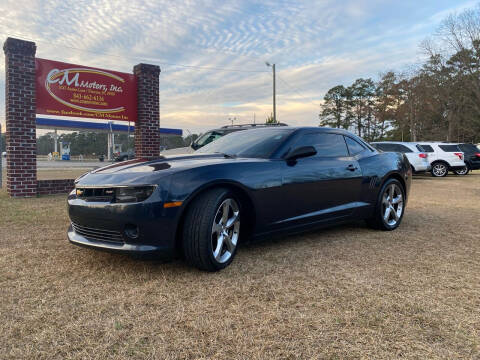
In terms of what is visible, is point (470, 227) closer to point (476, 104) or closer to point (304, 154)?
point (304, 154)

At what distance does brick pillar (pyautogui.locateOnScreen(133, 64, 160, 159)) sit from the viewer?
974 centimetres

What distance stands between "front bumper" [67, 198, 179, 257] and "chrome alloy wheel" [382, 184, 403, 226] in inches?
127

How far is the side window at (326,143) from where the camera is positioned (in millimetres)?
4238

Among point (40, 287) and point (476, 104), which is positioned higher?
point (476, 104)

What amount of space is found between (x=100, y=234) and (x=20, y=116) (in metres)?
6.32

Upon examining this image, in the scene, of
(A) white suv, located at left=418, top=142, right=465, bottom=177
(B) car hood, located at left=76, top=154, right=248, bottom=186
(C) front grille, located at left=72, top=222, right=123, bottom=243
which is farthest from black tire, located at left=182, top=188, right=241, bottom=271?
(A) white suv, located at left=418, top=142, right=465, bottom=177

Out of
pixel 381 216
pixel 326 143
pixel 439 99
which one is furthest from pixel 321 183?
pixel 439 99

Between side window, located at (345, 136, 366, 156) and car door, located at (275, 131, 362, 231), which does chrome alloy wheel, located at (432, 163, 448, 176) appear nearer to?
side window, located at (345, 136, 366, 156)

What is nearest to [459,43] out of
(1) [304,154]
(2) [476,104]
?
(2) [476,104]

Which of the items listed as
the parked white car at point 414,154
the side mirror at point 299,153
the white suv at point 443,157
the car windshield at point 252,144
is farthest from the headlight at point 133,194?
the white suv at point 443,157

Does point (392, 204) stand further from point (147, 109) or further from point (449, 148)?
point (449, 148)

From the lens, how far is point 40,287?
2797 mm

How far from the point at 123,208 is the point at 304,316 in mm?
1555

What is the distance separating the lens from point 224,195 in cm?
316
